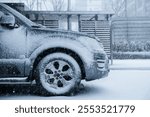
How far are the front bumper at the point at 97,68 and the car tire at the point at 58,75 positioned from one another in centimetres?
20

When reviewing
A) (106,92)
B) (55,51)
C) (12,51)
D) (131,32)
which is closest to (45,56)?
(55,51)

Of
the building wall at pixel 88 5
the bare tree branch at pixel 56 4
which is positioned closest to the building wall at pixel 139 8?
the bare tree branch at pixel 56 4

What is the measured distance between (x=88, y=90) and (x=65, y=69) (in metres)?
1.14

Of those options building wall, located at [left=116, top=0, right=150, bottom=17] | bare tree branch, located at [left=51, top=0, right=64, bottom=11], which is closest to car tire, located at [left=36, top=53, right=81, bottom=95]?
bare tree branch, located at [left=51, top=0, right=64, bottom=11]

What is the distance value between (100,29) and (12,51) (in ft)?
33.6

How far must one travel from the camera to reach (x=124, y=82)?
959 centimetres

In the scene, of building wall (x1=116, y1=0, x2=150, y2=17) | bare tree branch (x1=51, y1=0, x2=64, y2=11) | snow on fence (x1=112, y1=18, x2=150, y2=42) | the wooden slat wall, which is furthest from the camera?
building wall (x1=116, y1=0, x2=150, y2=17)

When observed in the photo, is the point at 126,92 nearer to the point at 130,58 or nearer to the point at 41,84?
the point at 41,84

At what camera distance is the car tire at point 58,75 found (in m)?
7.02

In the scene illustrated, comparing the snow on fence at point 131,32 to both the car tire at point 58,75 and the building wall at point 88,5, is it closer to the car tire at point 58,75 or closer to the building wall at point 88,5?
the car tire at point 58,75

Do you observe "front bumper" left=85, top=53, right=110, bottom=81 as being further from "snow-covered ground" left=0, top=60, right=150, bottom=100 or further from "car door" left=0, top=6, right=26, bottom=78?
"car door" left=0, top=6, right=26, bottom=78

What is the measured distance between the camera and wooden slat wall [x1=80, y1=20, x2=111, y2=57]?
16875 millimetres

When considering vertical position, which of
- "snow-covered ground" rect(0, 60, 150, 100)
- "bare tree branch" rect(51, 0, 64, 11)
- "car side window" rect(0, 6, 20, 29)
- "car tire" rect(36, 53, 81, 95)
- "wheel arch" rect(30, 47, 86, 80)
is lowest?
"snow-covered ground" rect(0, 60, 150, 100)

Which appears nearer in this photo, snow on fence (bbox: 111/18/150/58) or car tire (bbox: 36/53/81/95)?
car tire (bbox: 36/53/81/95)
